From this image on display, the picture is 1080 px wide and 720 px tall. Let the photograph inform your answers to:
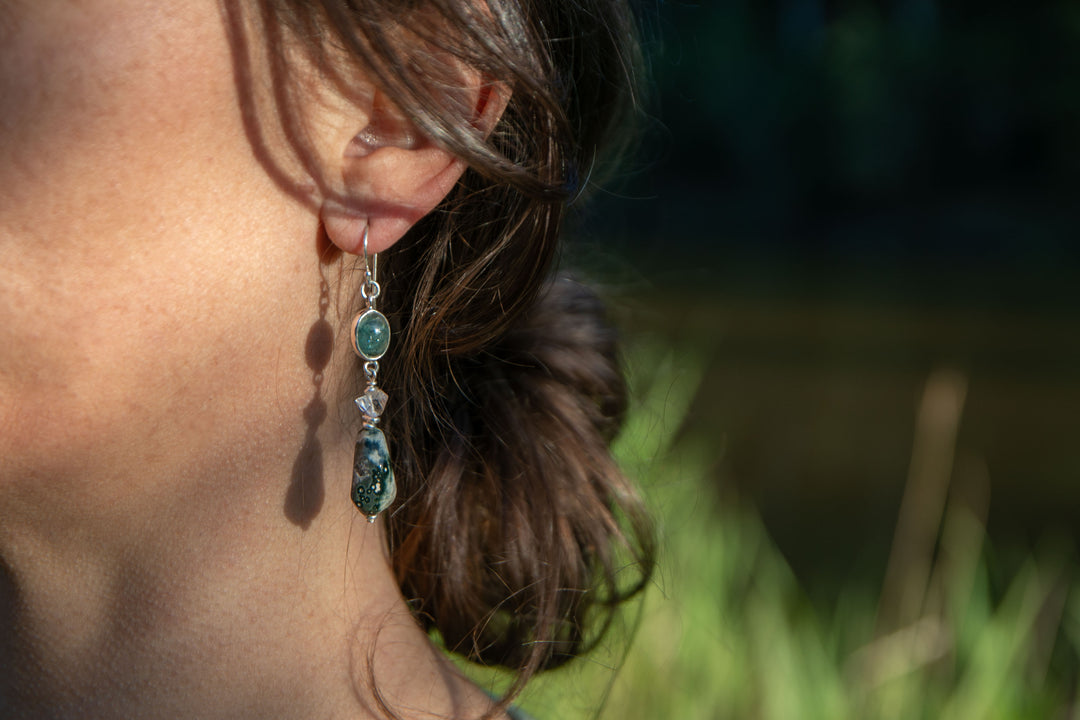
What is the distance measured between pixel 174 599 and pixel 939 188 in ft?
43.8

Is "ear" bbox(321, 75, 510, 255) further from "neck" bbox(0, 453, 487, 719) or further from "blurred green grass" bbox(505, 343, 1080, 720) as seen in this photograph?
"blurred green grass" bbox(505, 343, 1080, 720)

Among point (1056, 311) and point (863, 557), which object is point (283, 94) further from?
point (1056, 311)

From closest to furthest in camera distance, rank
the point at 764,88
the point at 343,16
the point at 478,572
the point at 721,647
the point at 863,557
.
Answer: the point at 343,16, the point at 478,572, the point at 721,647, the point at 863,557, the point at 764,88

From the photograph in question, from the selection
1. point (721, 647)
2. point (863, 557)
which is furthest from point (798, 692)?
point (863, 557)

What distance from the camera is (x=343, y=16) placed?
A: 101 cm

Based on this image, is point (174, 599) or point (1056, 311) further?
point (1056, 311)

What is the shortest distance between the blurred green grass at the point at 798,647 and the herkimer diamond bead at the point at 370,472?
814 millimetres

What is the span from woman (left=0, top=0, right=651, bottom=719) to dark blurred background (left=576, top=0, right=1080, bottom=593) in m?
4.62

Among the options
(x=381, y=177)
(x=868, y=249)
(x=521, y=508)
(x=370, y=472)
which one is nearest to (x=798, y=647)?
(x=521, y=508)

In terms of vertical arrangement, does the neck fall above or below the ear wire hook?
below

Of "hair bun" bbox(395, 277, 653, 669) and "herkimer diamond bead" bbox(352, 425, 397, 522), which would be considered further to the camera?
"hair bun" bbox(395, 277, 653, 669)

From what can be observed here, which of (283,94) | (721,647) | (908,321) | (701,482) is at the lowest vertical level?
(908,321)

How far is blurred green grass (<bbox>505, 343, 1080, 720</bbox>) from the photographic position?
224 centimetres

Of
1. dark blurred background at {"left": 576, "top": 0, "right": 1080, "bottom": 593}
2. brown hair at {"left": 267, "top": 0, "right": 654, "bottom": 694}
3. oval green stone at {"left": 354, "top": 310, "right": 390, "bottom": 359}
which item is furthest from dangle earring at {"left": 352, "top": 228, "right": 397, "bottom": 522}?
dark blurred background at {"left": 576, "top": 0, "right": 1080, "bottom": 593}
